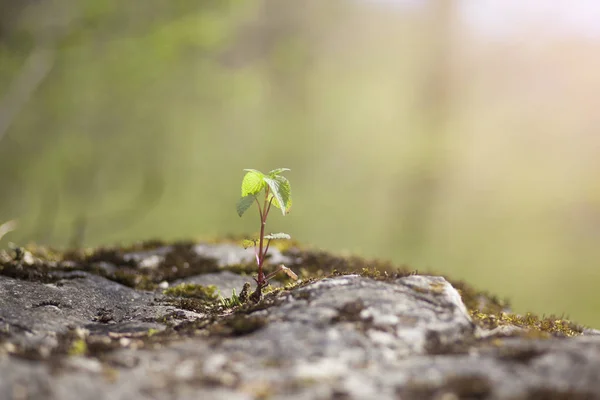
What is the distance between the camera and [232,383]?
2.45 meters

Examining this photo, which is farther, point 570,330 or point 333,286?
point 570,330

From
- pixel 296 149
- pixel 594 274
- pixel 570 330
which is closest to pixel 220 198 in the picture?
pixel 296 149

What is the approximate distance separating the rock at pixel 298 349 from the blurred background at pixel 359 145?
626 inches

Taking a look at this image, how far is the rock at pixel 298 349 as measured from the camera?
232 centimetres

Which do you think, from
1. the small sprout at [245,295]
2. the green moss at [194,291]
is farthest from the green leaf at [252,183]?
the green moss at [194,291]

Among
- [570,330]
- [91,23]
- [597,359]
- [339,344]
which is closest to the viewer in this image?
[597,359]

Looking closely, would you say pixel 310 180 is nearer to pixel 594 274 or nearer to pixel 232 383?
pixel 594 274

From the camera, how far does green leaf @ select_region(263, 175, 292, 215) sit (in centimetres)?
389

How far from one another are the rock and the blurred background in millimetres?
15908

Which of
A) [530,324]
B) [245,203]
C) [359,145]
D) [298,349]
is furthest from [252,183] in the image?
[359,145]

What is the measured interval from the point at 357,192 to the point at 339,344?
32.4m

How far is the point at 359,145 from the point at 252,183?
3255 centimetres

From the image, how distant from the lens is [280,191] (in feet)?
13.2

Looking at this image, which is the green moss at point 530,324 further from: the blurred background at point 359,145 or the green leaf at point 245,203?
the blurred background at point 359,145
